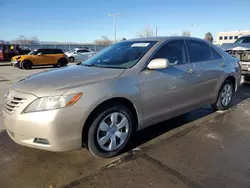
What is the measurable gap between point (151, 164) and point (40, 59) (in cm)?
1515

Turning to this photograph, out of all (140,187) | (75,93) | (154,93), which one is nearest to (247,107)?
(154,93)

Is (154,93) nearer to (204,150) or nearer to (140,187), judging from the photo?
(204,150)

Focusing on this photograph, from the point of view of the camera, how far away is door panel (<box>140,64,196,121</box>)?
2996 millimetres

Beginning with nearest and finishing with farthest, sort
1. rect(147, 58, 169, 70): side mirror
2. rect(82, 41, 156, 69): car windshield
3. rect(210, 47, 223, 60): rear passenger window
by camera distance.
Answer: rect(147, 58, 169, 70): side mirror → rect(82, 41, 156, 69): car windshield → rect(210, 47, 223, 60): rear passenger window

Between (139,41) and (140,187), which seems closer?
(140,187)

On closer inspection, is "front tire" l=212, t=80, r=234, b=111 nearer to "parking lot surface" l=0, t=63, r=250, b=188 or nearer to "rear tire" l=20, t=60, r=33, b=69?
"parking lot surface" l=0, t=63, r=250, b=188

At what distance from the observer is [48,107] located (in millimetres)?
2326

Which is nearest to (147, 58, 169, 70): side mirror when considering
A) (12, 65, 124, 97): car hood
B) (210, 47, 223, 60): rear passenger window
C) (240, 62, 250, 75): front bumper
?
(12, 65, 124, 97): car hood

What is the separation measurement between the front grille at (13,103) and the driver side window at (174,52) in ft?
6.35

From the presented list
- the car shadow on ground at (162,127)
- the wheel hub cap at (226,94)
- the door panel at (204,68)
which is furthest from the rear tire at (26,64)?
the wheel hub cap at (226,94)

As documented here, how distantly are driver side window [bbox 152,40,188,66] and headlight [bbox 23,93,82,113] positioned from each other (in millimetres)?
1509

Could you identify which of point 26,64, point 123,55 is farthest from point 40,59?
point 123,55

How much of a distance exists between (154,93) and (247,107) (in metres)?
3.28

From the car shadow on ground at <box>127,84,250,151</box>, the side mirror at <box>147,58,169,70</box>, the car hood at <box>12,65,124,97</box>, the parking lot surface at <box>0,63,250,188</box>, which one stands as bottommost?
the parking lot surface at <box>0,63,250,188</box>
